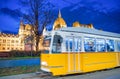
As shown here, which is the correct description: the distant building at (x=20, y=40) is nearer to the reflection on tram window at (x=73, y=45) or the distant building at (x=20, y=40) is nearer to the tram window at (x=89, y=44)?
the tram window at (x=89, y=44)

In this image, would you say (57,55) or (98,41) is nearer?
(57,55)

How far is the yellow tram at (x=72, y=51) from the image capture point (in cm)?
1173

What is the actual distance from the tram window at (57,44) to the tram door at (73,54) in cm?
55

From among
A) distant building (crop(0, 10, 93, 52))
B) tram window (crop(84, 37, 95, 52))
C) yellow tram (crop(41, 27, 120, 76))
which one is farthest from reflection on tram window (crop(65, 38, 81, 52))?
distant building (crop(0, 10, 93, 52))

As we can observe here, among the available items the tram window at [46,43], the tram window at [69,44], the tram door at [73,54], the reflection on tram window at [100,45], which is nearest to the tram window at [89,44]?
the reflection on tram window at [100,45]

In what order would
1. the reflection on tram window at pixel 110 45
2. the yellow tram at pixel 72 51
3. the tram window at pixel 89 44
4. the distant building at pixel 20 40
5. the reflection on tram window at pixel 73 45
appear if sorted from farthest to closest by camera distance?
the distant building at pixel 20 40
the reflection on tram window at pixel 110 45
the tram window at pixel 89 44
the reflection on tram window at pixel 73 45
the yellow tram at pixel 72 51

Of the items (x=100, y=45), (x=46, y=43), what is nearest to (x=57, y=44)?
(x=46, y=43)

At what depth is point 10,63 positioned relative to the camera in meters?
20.1

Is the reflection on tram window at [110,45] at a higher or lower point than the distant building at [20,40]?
lower

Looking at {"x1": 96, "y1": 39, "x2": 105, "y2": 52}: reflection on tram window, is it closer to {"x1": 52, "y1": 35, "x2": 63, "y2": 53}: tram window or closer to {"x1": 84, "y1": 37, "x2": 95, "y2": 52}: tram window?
{"x1": 84, "y1": 37, "x2": 95, "y2": 52}: tram window

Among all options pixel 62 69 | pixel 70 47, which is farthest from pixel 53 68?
pixel 70 47

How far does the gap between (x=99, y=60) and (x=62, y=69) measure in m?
3.99

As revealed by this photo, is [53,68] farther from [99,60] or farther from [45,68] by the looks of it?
[99,60]

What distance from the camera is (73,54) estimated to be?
12.3 m
